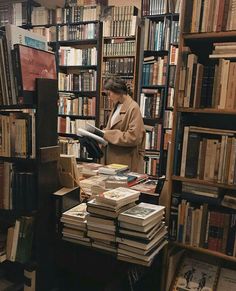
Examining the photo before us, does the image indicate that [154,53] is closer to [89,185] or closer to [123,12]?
[123,12]

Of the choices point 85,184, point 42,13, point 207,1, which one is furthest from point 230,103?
point 42,13

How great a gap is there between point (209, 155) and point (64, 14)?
130 inches

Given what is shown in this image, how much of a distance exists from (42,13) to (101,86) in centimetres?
137

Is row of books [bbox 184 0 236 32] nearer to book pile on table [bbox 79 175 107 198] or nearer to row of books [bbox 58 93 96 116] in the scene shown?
book pile on table [bbox 79 175 107 198]

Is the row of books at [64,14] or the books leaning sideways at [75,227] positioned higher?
the row of books at [64,14]

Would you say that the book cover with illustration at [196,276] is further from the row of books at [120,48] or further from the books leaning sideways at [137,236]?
the row of books at [120,48]

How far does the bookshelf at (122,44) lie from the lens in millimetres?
3719

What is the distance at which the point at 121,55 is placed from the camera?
3797 millimetres

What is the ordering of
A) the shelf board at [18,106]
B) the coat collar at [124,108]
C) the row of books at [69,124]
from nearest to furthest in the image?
the shelf board at [18,106]
the coat collar at [124,108]
the row of books at [69,124]

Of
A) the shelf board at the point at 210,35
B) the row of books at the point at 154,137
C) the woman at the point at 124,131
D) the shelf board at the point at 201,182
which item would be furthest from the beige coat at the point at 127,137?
the shelf board at the point at 210,35

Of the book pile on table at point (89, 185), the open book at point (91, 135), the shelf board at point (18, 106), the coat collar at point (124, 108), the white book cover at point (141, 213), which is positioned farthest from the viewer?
the coat collar at point (124, 108)

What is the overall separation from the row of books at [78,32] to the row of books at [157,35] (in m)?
0.68

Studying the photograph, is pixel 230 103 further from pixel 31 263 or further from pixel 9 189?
pixel 31 263

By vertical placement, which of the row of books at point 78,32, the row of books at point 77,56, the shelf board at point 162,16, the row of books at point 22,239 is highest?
the shelf board at point 162,16
